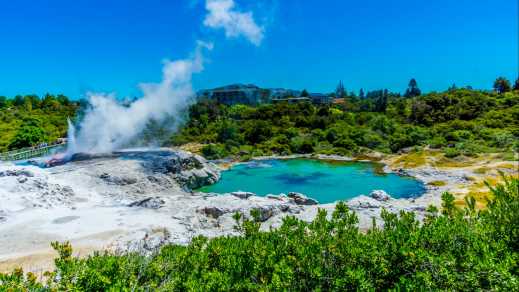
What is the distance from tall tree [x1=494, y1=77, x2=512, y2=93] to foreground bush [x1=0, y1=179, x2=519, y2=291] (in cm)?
9417

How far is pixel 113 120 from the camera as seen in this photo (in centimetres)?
3812

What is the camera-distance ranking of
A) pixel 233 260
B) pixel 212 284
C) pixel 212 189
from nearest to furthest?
pixel 212 284
pixel 233 260
pixel 212 189

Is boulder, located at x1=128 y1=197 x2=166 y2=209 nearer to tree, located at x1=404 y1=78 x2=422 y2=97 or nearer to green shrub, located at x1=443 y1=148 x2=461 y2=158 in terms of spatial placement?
green shrub, located at x1=443 y1=148 x2=461 y2=158

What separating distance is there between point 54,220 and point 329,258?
16908 mm

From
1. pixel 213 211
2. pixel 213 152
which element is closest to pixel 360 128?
pixel 213 152

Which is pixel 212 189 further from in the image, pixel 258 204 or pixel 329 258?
pixel 329 258

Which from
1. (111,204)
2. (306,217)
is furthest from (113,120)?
(306,217)

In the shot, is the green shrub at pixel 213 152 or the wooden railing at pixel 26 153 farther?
the green shrub at pixel 213 152

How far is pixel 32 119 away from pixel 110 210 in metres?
44.6

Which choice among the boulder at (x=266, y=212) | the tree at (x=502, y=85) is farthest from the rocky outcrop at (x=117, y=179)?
the tree at (x=502, y=85)

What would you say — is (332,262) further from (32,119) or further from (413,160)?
(32,119)

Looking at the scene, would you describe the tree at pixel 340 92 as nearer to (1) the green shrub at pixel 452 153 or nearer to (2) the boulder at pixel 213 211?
(1) the green shrub at pixel 452 153

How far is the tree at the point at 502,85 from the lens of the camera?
3346 inches

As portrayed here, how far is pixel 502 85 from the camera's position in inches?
3374
